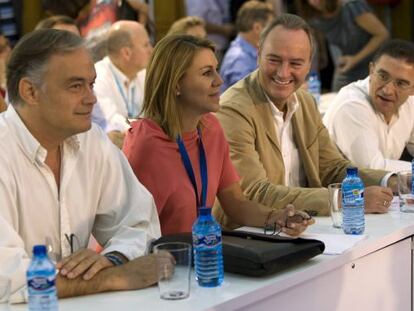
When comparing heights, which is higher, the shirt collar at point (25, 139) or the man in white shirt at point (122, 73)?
the shirt collar at point (25, 139)

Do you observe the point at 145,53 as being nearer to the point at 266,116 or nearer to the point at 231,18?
the point at 231,18

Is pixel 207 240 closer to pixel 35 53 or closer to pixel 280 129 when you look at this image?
pixel 35 53

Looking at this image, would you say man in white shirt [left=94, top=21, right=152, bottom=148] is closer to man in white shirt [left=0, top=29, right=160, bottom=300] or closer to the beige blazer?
the beige blazer

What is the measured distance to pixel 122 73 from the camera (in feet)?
20.8

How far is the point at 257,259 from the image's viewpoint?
2531mm

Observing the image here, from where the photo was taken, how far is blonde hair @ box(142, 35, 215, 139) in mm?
3248

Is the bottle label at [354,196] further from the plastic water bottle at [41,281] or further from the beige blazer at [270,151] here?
the plastic water bottle at [41,281]

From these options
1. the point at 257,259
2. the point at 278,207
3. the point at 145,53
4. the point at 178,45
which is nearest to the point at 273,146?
the point at 278,207

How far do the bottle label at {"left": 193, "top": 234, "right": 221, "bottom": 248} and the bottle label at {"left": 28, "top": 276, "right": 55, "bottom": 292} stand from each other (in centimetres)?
49

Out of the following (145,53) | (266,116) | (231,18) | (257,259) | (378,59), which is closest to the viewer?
(257,259)

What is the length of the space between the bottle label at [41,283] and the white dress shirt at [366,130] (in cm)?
232

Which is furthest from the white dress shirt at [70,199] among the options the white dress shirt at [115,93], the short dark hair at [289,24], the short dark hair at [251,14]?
the short dark hair at [251,14]

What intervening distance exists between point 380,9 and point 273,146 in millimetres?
5234

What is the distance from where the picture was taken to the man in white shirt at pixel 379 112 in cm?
426
